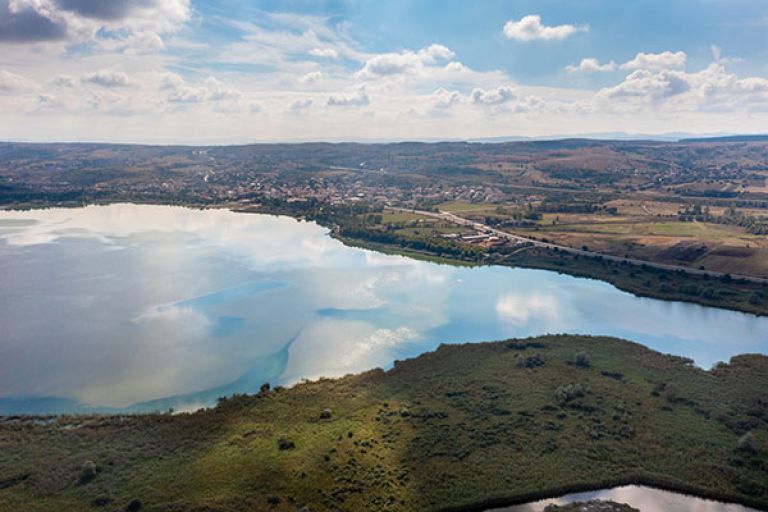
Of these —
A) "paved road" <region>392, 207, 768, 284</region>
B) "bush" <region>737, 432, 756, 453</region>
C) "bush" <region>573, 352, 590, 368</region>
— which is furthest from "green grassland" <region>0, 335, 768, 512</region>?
"paved road" <region>392, 207, 768, 284</region>

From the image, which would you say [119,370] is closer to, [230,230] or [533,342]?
[533,342]

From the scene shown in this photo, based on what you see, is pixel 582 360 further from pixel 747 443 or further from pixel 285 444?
pixel 285 444

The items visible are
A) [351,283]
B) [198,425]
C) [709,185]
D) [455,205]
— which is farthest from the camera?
[709,185]

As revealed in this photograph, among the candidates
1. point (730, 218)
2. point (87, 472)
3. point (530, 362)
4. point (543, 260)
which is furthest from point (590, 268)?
point (87, 472)

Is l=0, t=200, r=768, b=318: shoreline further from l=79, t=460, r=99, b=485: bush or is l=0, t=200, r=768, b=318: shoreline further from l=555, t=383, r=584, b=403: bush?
l=79, t=460, r=99, b=485: bush

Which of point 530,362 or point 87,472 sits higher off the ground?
point 87,472

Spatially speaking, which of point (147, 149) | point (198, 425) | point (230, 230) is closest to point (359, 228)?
point (230, 230)
